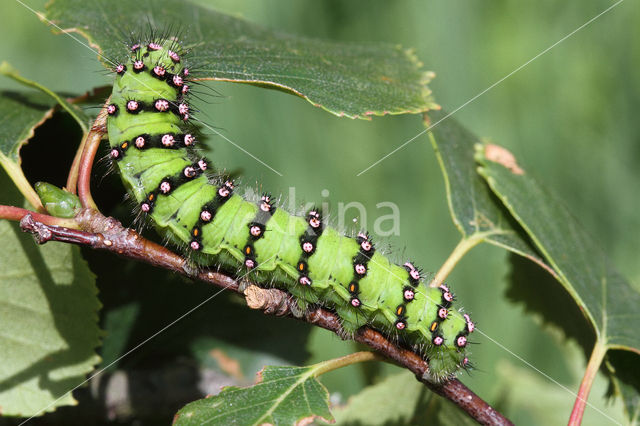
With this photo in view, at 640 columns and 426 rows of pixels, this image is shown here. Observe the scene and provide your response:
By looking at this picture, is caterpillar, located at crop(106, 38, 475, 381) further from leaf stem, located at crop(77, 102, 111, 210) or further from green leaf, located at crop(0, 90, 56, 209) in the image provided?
green leaf, located at crop(0, 90, 56, 209)

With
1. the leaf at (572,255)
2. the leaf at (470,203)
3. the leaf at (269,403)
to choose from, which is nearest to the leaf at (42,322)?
the leaf at (269,403)

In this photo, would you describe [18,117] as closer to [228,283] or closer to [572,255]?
[228,283]

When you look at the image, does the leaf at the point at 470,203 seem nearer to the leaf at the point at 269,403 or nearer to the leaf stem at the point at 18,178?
the leaf at the point at 269,403

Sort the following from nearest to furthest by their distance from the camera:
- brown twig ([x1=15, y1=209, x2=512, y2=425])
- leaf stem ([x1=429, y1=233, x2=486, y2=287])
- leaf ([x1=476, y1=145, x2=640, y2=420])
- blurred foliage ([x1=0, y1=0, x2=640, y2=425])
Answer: brown twig ([x1=15, y1=209, x2=512, y2=425]), leaf stem ([x1=429, y1=233, x2=486, y2=287]), leaf ([x1=476, y1=145, x2=640, y2=420]), blurred foliage ([x1=0, y1=0, x2=640, y2=425])

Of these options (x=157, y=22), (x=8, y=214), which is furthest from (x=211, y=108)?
(x=8, y=214)

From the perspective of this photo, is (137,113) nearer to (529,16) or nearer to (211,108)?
(211,108)

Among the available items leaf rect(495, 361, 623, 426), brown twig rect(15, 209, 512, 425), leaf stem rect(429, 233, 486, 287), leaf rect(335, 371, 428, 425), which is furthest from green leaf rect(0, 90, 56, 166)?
leaf rect(495, 361, 623, 426)
